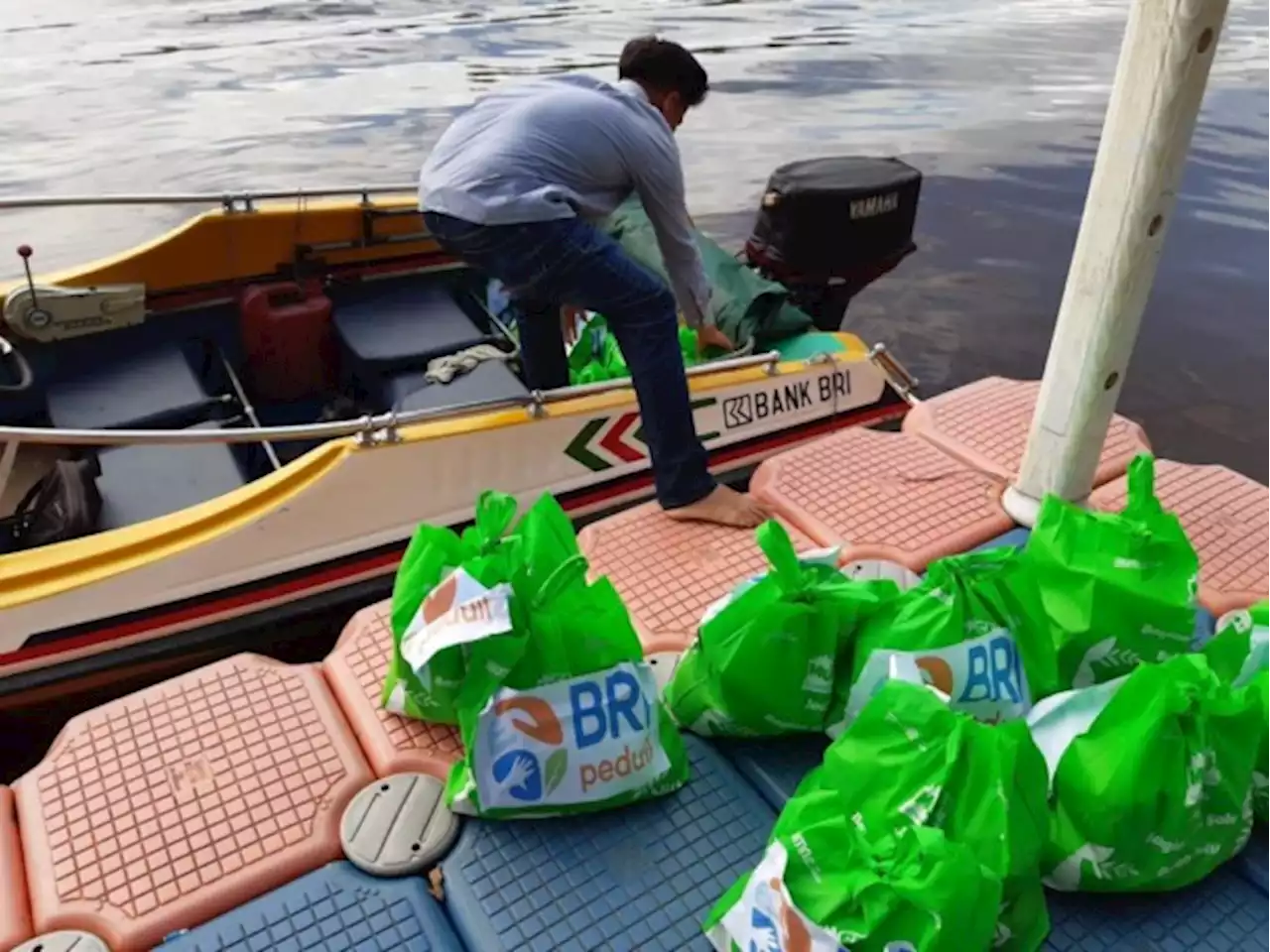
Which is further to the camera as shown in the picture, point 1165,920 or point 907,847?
point 1165,920

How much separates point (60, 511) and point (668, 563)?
192 cm

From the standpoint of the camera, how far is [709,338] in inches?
165

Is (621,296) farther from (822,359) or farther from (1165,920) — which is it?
(1165,920)

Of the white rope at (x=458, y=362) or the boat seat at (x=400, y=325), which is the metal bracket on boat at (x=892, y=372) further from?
the boat seat at (x=400, y=325)

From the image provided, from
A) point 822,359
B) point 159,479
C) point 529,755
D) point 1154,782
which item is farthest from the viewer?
→ point 822,359

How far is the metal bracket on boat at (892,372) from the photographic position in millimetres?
4543

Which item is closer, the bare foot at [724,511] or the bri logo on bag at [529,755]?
the bri logo on bag at [529,755]

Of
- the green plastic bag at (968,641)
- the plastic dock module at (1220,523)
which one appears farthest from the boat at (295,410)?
the green plastic bag at (968,641)

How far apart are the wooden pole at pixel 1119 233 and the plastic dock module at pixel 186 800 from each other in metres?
2.21

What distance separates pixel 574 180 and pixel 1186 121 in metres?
1.69

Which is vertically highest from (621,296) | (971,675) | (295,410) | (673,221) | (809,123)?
(673,221)

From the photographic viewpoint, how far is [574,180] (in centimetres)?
338

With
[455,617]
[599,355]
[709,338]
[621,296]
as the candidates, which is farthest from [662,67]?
[455,617]

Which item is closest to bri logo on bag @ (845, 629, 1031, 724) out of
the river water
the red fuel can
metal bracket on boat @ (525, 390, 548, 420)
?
the river water
